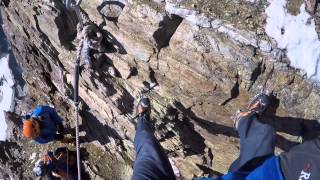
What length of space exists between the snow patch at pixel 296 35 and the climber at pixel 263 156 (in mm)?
820

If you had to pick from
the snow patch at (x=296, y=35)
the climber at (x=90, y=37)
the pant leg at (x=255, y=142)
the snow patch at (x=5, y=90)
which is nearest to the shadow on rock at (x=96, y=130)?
the climber at (x=90, y=37)

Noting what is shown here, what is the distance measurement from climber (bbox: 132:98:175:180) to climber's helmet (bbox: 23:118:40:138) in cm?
390

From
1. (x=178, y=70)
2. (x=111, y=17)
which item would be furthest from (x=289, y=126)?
(x=111, y=17)

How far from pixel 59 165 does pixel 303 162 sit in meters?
8.09

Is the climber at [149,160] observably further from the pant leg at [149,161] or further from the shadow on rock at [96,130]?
the shadow on rock at [96,130]

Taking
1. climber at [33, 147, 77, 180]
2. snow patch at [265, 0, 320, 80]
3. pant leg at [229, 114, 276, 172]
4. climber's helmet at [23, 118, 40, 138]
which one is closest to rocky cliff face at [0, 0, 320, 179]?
snow patch at [265, 0, 320, 80]

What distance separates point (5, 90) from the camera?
15.6m

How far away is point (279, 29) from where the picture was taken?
273 inches

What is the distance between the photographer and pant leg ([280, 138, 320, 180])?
4.76 meters

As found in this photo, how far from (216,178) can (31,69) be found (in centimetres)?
896

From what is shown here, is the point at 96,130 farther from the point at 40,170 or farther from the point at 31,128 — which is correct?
the point at 31,128

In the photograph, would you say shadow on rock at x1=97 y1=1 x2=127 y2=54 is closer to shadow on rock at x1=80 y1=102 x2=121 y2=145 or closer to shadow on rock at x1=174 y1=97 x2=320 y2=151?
shadow on rock at x1=174 y1=97 x2=320 y2=151

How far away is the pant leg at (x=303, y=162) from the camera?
476 cm

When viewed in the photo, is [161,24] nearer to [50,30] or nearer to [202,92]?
[202,92]
